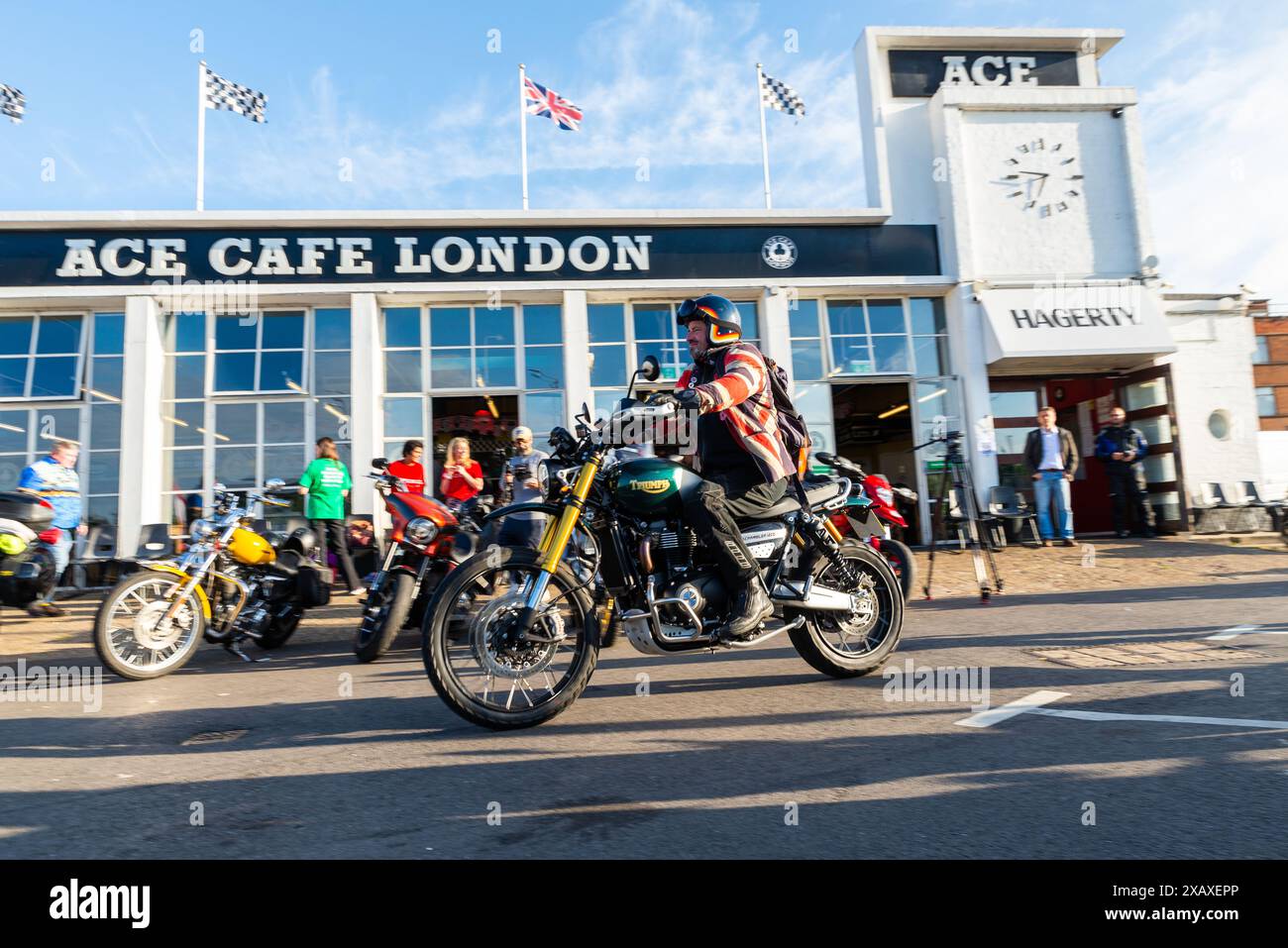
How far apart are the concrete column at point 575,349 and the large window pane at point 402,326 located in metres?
2.71

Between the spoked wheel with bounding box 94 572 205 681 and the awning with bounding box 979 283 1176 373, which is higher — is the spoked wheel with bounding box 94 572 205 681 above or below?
below

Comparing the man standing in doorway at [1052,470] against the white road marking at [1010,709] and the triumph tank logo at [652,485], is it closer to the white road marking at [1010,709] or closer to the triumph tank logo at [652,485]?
the white road marking at [1010,709]

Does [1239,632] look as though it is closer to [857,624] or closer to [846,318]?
[857,624]

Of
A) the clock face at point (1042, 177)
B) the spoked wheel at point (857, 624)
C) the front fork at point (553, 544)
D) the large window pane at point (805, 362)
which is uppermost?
the clock face at point (1042, 177)

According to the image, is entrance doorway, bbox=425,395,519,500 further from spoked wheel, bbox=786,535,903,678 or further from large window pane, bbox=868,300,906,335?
spoked wheel, bbox=786,535,903,678

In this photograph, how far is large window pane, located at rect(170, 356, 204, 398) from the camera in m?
13.7

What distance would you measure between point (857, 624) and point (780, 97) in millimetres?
16177

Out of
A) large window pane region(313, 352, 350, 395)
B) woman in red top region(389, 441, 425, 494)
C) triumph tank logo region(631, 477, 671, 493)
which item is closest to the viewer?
triumph tank logo region(631, 477, 671, 493)

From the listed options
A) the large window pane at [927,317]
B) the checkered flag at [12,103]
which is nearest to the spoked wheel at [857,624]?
the large window pane at [927,317]

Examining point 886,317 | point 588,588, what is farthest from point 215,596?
point 886,317

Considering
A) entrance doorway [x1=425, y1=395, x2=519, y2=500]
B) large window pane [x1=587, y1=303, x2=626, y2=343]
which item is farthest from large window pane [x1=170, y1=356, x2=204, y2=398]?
large window pane [x1=587, y1=303, x2=626, y2=343]

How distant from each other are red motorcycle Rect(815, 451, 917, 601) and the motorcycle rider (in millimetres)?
2163

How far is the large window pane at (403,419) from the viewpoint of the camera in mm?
13773
